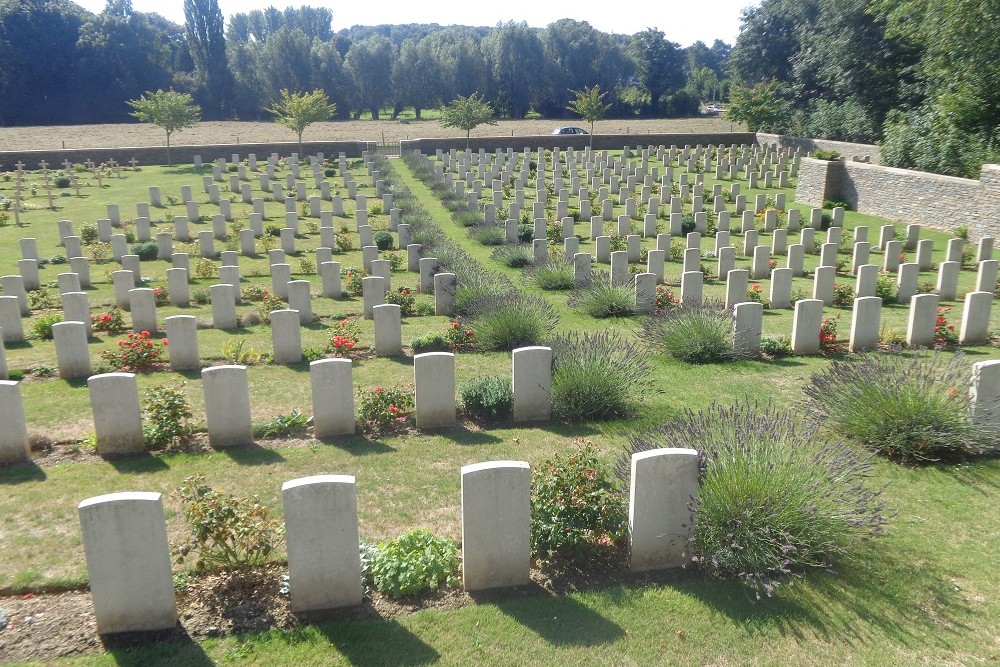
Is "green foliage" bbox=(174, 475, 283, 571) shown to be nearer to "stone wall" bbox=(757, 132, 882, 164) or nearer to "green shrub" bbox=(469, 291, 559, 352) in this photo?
"green shrub" bbox=(469, 291, 559, 352)

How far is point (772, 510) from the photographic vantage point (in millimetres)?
5199

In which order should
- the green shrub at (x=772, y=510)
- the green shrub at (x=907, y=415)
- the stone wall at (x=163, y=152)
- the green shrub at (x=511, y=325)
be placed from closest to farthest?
1. the green shrub at (x=772, y=510)
2. the green shrub at (x=907, y=415)
3. the green shrub at (x=511, y=325)
4. the stone wall at (x=163, y=152)

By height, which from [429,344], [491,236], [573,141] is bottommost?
[429,344]

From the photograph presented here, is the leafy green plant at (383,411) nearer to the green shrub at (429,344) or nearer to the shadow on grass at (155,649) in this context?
the green shrub at (429,344)

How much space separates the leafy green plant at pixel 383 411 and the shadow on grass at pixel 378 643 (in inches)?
136

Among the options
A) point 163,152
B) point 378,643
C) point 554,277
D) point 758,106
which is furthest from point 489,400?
point 758,106

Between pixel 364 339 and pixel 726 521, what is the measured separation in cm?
759

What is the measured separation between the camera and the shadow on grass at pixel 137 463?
24.2 feet

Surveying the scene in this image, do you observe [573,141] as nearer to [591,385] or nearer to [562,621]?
[591,385]

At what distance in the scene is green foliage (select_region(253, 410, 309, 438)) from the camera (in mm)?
8188

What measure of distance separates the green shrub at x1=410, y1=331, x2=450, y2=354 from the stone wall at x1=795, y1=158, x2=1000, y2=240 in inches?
601

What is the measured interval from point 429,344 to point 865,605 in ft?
23.5

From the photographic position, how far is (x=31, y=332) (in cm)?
1250

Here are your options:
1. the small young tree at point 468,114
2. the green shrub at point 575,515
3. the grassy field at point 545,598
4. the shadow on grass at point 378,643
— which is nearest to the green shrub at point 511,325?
the grassy field at point 545,598
